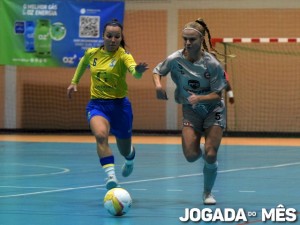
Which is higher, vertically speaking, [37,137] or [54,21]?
[54,21]

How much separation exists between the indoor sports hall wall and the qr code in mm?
1480

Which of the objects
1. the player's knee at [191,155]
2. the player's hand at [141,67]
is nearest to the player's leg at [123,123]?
the player's hand at [141,67]

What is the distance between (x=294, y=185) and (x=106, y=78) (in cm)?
331

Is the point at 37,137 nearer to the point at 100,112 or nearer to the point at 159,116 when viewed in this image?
the point at 159,116

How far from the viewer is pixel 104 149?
10.6m

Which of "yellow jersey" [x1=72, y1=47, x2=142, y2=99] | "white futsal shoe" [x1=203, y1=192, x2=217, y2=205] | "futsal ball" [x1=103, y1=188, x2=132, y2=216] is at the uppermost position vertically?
"yellow jersey" [x1=72, y1=47, x2=142, y2=99]

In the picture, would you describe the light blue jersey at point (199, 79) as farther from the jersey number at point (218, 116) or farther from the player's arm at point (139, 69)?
the player's arm at point (139, 69)

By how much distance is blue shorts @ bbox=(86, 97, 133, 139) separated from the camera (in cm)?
1116

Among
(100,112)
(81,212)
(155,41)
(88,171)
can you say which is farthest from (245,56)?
(81,212)

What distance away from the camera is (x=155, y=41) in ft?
85.4

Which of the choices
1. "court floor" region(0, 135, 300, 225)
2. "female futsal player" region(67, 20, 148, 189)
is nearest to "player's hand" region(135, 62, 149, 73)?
"female futsal player" region(67, 20, 148, 189)

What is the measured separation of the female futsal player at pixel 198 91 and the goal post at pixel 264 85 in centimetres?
1438

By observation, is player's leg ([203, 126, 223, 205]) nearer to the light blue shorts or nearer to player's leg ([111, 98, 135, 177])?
the light blue shorts

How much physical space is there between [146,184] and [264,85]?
12.9 m
